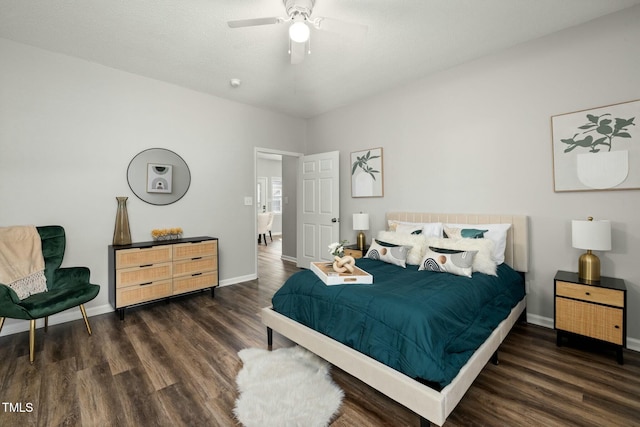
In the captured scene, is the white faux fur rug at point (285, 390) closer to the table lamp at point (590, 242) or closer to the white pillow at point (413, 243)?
the white pillow at point (413, 243)

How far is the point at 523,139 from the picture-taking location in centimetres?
288

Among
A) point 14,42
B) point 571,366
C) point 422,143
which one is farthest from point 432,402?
point 14,42

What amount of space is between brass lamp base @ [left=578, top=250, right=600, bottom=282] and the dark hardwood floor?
0.59 metres

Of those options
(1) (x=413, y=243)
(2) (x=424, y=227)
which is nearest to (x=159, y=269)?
(1) (x=413, y=243)

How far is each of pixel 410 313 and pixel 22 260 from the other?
337 centimetres

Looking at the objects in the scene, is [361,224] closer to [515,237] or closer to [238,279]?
[515,237]

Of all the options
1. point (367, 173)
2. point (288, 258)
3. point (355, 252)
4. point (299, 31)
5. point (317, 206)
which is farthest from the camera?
point (288, 258)

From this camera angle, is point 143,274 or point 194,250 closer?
point 143,274

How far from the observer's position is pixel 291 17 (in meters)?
2.18

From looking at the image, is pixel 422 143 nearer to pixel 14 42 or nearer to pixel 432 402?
pixel 432 402

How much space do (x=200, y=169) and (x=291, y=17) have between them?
2527mm

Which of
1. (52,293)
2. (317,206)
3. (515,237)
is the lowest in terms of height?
(52,293)

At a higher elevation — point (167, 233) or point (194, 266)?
point (167, 233)

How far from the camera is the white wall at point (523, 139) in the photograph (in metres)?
2.40
